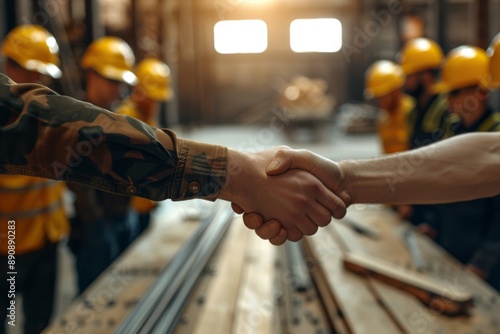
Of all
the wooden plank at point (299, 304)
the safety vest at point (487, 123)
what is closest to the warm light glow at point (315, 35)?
the safety vest at point (487, 123)

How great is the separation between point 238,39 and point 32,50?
14887mm

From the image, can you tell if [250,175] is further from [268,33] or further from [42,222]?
[268,33]

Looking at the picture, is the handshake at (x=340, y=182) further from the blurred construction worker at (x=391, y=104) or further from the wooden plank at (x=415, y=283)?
the blurred construction worker at (x=391, y=104)

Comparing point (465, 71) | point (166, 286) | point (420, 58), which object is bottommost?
point (166, 286)

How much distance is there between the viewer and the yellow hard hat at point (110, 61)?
4.15 meters

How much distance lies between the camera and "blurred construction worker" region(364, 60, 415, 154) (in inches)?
224

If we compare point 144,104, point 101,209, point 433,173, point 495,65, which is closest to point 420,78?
point 495,65

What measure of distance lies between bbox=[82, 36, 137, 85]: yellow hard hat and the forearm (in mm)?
2376

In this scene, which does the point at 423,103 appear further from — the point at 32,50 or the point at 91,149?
the point at 91,149

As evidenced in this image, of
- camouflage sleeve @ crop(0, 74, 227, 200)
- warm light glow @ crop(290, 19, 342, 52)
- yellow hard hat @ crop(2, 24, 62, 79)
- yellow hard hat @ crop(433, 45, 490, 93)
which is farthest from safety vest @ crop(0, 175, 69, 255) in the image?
warm light glow @ crop(290, 19, 342, 52)

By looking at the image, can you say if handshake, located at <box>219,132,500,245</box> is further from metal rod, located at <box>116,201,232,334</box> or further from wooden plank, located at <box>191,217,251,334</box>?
metal rod, located at <box>116,201,232,334</box>

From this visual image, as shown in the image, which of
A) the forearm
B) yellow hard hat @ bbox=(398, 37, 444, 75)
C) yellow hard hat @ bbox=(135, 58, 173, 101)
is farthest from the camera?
yellow hard hat @ bbox=(398, 37, 444, 75)

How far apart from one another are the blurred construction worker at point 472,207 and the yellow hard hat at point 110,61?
264 cm

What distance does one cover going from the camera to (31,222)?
10.1ft
